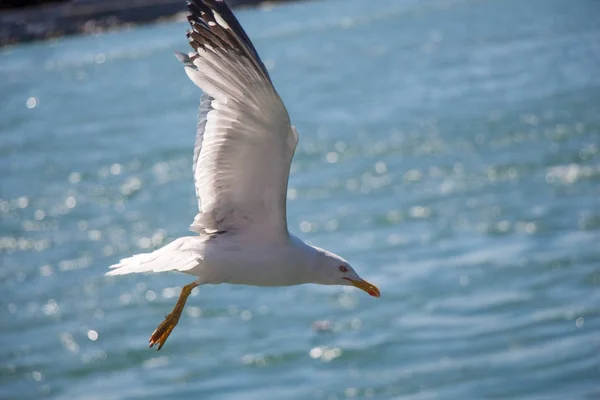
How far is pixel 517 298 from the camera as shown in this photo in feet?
49.9

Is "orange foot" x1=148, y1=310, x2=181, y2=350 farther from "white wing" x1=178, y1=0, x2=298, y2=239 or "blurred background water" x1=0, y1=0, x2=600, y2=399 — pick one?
"blurred background water" x1=0, y1=0, x2=600, y2=399

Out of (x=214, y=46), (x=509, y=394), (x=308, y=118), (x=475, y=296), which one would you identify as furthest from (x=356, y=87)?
(x=214, y=46)

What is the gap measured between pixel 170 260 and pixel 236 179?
66 centimetres

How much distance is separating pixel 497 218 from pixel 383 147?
5479mm

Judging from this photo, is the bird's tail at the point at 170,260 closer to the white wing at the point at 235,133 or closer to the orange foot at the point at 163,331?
the white wing at the point at 235,133

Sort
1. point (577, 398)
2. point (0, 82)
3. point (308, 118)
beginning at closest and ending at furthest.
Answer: point (577, 398)
point (308, 118)
point (0, 82)

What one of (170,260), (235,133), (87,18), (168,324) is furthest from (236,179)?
(87,18)

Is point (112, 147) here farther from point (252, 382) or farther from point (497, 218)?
point (252, 382)

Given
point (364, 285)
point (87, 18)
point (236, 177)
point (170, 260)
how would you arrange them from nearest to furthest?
point (170, 260) → point (236, 177) → point (364, 285) → point (87, 18)

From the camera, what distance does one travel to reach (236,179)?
7121 millimetres

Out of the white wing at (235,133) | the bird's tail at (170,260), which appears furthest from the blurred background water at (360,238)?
the bird's tail at (170,260)

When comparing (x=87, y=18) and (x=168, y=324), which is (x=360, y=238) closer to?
(x=168, y=324)

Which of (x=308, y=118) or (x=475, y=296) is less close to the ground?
(x=475, y=296)

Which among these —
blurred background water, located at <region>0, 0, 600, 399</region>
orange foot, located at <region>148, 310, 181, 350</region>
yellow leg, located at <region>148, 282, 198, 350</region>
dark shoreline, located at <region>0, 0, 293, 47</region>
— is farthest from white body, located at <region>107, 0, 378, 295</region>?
dark shoreline, located at <region>0, 0, 293, 47</region>
